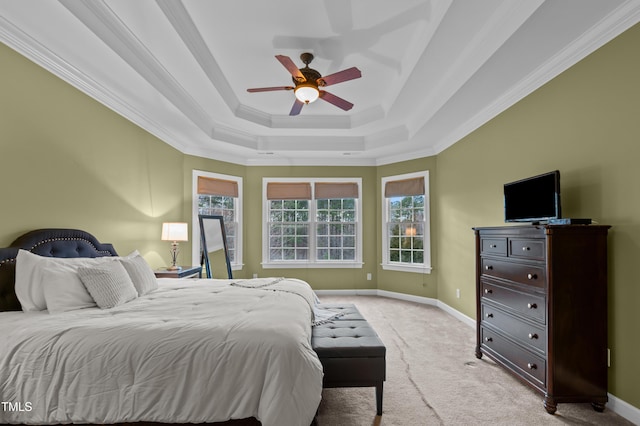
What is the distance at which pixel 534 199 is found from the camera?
280 cm

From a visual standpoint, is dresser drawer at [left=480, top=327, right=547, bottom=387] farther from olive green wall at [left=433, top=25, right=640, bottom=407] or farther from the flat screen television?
the flat screen television

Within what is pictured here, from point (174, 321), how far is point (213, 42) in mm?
2437

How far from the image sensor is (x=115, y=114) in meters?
3.67

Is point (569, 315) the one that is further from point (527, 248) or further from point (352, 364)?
point (352, 364)

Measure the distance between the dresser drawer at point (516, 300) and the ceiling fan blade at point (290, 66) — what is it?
2.59m

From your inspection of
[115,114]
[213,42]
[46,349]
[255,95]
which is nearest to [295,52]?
[213,42]

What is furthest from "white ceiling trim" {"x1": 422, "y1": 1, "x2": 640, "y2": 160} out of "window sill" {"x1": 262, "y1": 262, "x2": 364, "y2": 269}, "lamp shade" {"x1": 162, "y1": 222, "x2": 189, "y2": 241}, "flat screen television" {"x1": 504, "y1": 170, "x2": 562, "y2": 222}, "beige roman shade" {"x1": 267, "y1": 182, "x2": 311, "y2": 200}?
"lamp shade" {"x1": 162, "y1": 222, "x2": 189, "y2": 241}

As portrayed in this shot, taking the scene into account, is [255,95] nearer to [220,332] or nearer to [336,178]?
[336,178]

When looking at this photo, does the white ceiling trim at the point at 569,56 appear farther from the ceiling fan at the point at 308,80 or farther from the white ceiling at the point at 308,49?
the ceiling fan at the point at 308,80

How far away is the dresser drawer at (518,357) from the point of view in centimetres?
243

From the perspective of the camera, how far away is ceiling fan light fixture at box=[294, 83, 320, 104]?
123 inches

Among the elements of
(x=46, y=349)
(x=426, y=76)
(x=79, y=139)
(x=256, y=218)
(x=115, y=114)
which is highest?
(x=426, y=76)

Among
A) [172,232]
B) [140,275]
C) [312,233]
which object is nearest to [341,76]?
[140,275]

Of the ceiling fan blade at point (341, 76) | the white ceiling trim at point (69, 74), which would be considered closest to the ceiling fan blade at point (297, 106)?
the ceiling fan blade at point (341, 76)
